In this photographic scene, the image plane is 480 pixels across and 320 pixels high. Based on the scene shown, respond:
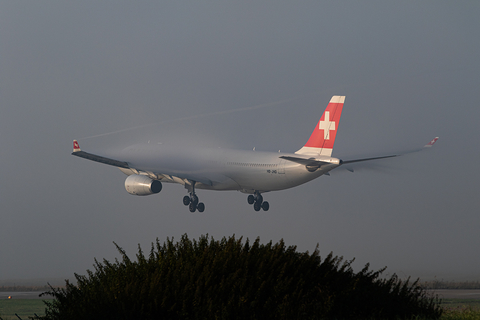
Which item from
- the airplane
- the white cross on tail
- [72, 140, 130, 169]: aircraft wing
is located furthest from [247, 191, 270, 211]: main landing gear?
[72, 140, 130, 169]: aircraft wing

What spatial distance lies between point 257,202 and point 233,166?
352cm

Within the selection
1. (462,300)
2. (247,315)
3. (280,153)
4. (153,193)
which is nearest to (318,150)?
(280,153)

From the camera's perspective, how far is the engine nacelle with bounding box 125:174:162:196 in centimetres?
4106

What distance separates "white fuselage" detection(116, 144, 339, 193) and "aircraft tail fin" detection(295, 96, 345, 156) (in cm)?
164

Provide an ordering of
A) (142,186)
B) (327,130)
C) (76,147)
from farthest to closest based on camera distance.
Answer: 1. (142,186)
2. (327,130)
3. (76,147)

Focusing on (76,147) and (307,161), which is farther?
(76,147)

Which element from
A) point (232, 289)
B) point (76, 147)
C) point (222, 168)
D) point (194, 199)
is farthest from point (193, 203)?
point (232, 289)

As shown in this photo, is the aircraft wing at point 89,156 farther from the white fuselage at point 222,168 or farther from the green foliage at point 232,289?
the green foliage at point 232,289

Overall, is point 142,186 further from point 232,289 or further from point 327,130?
point 232,289

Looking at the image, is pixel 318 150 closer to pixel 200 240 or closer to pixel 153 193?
pixel 153 193

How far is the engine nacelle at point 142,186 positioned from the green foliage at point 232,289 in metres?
26.9

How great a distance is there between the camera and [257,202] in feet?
141

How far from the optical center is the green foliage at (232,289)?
11828mm

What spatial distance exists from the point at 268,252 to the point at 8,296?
77.2 feet
